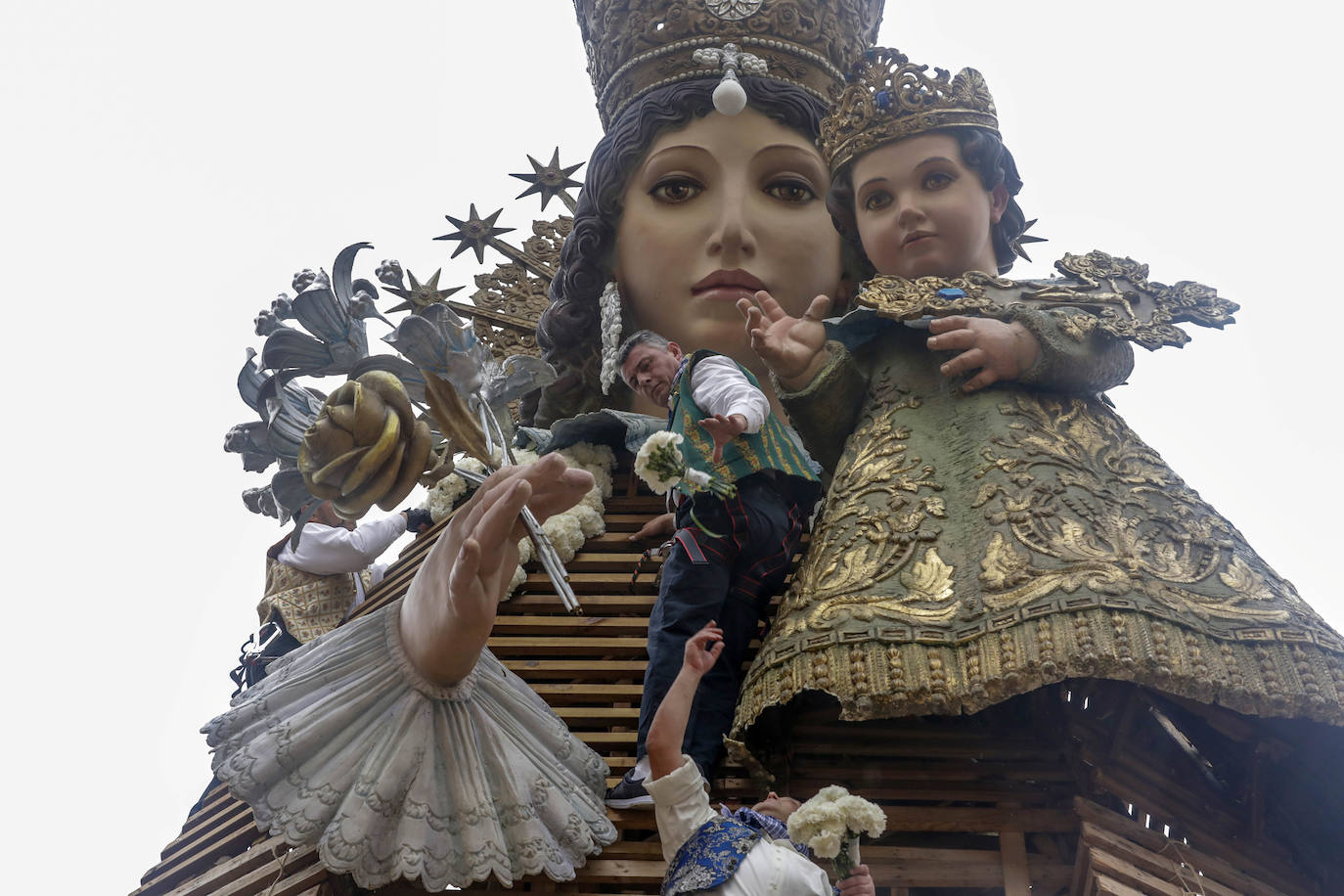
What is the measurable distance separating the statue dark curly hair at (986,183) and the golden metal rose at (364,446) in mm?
2371

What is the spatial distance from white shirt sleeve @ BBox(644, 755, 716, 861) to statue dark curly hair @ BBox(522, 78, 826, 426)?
3114mm

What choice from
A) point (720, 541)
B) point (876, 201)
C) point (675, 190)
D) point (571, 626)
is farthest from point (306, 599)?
point (876, 201)

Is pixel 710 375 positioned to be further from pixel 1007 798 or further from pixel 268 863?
pixel 268 863

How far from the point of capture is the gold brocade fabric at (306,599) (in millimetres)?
6652

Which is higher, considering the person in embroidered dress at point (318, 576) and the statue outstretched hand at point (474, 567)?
the person in embroidered dress at point (318, 576)

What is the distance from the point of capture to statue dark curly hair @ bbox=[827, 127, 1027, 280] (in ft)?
18.2

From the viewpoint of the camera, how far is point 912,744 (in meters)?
4.77

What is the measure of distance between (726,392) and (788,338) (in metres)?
0.58

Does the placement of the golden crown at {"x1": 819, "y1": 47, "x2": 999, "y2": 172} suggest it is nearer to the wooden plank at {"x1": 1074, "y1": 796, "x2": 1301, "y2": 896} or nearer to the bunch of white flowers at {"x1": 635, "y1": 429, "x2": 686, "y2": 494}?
the bunch of white flowers at {"x1": 635, "y1": 429, "x2": 686, "y2": 494}

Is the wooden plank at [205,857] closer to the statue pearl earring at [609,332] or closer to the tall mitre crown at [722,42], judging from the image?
the statue pearl earring at [609,332]

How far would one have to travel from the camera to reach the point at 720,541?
4910mm

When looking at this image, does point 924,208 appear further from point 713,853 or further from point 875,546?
point 713,853

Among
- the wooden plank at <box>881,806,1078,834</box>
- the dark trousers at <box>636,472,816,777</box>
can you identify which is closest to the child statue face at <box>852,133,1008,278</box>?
the dark trousers at <box>636,472,816,777</box>

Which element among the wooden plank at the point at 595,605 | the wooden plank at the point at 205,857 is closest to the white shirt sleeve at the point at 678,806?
the wooden plank at the point at 595,605
